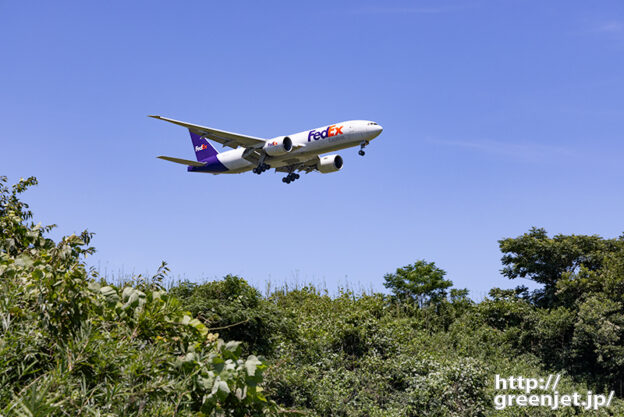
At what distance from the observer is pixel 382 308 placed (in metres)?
24.8

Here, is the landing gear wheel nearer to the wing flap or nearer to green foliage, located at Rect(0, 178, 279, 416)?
the wing flap

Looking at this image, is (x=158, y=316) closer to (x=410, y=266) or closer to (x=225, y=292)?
(x=225, y=292)

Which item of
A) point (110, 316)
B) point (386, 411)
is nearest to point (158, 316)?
point (110, 316)

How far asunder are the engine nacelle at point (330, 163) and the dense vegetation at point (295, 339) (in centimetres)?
658

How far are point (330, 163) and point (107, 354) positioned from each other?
1087 inches

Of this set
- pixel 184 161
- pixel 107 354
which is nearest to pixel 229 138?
pixel 184 161

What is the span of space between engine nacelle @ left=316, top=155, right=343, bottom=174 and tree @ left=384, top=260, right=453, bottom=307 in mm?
6433

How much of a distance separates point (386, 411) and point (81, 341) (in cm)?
1468

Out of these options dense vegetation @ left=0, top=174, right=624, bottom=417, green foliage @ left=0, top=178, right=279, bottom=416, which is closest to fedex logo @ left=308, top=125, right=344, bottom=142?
dense vegetation @ left=0, top=174, right=624, bottom=417

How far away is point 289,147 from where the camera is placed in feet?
99.6

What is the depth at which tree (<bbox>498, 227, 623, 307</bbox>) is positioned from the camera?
2750 cm

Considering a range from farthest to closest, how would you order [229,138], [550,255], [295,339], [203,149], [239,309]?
[203,149] < [229,138] < [550,255] < [295,339] < [239,309]

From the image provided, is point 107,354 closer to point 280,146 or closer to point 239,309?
point 239,309

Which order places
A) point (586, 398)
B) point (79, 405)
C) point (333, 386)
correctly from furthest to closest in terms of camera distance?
point (586, 398), point (333, 386), point (79, 405)
